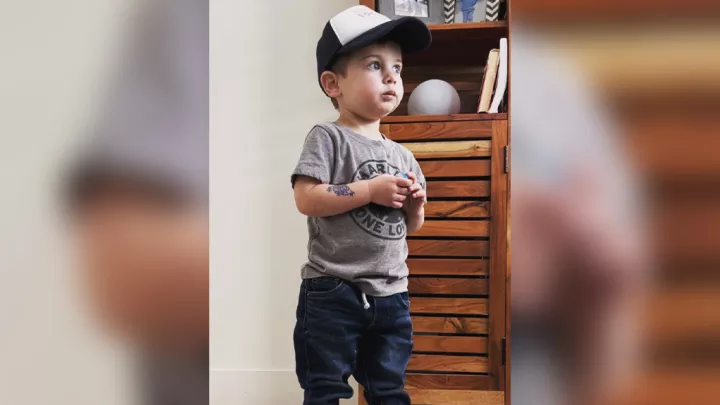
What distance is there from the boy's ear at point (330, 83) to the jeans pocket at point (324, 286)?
0.34 m

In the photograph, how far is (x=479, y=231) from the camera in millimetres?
1450

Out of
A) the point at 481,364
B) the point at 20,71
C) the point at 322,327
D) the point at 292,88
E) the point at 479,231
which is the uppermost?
the point at 292,88

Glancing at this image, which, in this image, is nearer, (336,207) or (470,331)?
(336,207)

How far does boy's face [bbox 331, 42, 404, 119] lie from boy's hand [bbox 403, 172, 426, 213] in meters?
0.14

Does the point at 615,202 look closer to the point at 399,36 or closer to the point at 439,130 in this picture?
the point at 399,36

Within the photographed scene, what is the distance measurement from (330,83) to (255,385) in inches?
42.4

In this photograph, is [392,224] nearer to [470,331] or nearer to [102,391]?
[470,331]

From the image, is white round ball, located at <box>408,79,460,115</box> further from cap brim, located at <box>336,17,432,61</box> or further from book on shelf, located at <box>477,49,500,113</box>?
cap brim, located at <box>336,17,432,61</box>

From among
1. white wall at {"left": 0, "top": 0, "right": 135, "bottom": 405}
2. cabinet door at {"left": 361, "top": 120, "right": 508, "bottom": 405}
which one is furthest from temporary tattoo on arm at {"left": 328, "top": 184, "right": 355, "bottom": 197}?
white wall at {"left": 0, "top": 0, "right": 135, "bottom": 405}

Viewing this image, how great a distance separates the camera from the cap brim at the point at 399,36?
102 centimetres

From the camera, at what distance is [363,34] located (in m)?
1.03

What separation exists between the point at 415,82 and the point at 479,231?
58 cm

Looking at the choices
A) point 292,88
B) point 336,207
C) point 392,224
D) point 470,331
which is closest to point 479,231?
point 470,331

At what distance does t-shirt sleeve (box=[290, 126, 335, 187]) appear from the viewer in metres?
1.03
